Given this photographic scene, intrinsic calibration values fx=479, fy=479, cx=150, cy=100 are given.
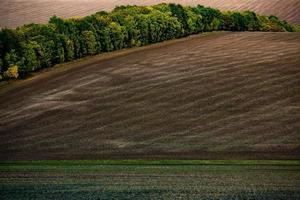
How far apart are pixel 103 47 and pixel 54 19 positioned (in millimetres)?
3385

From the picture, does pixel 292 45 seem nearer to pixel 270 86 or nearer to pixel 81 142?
pixel 270 86

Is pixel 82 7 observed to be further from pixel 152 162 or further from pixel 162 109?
pixel 152 162

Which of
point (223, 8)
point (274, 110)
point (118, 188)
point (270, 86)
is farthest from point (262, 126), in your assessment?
point (223, 8)

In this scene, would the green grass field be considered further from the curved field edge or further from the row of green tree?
Answer: the row of green tree

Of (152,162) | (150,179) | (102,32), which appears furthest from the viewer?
(102,32)

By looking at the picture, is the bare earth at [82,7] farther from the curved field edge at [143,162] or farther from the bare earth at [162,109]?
the curved field edge at [143,162]

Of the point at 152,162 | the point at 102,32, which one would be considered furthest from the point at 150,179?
the point at 102,32

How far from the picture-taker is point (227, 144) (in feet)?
49.3

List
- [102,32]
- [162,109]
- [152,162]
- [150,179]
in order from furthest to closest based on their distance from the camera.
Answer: [102,32] < [162,109] < [152,162] < [150,179]

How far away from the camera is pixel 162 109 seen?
61.1ft

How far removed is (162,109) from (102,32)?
11.7m

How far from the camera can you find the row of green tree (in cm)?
2364

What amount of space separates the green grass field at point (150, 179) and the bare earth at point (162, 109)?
91 cm

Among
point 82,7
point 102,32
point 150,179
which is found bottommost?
point 82,7
